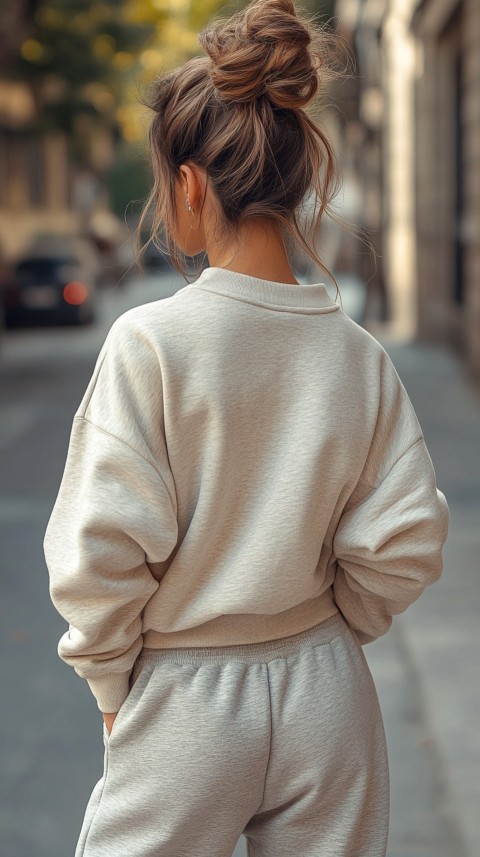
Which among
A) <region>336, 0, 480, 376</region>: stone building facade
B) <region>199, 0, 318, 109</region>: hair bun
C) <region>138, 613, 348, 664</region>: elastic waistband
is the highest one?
<region>199, 0, 318, 109</region>: hair bun

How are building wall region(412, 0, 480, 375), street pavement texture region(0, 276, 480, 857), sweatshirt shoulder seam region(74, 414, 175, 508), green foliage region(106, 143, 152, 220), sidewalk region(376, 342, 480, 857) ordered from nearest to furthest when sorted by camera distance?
sweatshirt shoulder seam region(74, 414, 175, 508) < street pavement texture region(0, 276, 480, 857) < sidewalk region(376, 342, 480, 857) < building wall region(412, 0, 480, 375) < green foliage region(106, 143, 152, 220)

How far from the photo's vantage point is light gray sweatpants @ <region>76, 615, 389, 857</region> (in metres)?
1.76

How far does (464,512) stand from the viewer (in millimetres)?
7227

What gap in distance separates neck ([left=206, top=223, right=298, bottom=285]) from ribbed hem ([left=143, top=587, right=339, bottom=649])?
502 mm

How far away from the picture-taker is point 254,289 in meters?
1.76

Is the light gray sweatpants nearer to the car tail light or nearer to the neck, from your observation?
the neck

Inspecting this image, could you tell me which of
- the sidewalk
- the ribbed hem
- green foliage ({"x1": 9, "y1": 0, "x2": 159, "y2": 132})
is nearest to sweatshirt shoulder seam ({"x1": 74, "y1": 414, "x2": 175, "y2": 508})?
the ribbed hem

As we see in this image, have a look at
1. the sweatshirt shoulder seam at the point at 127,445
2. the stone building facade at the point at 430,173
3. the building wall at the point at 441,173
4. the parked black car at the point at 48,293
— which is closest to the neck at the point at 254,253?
the sweatshirt shoulder seam at the point at 127,445

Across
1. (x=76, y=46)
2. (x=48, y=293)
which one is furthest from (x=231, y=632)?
(x=76, y=46)

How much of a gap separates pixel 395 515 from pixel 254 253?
44 cm

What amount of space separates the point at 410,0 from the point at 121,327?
15799mm

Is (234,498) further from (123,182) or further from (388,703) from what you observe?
(123,182)

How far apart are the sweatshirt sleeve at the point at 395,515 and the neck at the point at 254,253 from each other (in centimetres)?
24

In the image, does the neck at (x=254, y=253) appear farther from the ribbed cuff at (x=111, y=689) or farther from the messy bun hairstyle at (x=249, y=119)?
the ribbed cuff at (x=111, y=689)
